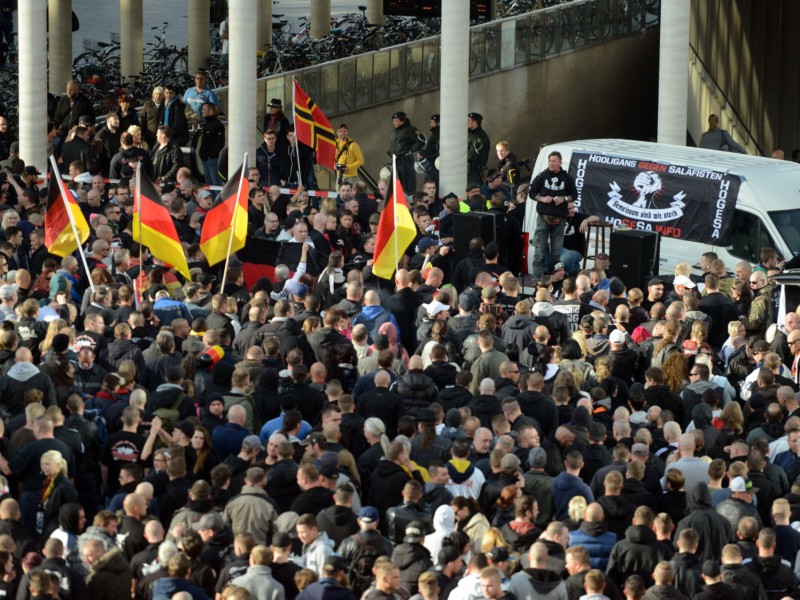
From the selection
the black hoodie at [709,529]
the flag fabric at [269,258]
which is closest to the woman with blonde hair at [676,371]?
the black hoodie at [709,529]

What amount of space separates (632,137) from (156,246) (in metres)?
19.9

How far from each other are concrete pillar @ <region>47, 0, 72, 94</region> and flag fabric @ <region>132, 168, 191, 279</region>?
17758 mm

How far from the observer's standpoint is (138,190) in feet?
71.8

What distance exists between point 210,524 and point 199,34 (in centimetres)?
2777

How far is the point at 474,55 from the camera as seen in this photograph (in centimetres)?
3662

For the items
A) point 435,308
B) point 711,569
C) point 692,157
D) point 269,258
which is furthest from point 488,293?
point 711,569

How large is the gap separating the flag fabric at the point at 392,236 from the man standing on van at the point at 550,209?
403 centimetres

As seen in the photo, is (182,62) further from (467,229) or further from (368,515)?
(368,515)

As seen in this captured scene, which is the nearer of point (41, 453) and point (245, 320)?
point (41, 453)

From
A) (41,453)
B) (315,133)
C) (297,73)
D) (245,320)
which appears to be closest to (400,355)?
(245,320)

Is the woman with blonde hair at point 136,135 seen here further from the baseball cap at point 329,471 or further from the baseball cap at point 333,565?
the baseball cap at point 333,565

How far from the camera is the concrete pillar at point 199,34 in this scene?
4069 cm

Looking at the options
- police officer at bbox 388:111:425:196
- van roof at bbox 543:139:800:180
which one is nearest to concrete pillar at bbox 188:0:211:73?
police officer at bbox 388:111:425:196

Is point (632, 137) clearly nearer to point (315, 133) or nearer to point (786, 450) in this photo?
point (315, 133)
